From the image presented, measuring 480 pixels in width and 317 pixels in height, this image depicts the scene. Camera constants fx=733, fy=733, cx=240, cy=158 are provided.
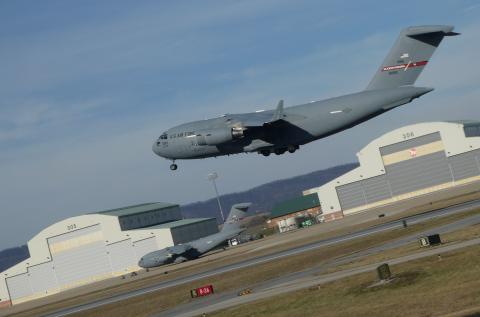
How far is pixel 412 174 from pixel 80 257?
207 ft

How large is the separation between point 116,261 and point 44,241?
657 inches

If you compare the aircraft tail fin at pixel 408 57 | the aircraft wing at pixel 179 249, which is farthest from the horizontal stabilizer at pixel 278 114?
the aircraft wing at pixel 179 249

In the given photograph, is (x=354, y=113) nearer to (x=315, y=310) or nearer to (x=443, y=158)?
(x=315, y=310)

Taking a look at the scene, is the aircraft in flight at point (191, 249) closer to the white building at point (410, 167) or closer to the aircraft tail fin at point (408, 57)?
the white building at point (410, 167)

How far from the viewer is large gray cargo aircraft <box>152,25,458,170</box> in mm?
56188

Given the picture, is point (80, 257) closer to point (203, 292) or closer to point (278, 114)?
point (203, 292)

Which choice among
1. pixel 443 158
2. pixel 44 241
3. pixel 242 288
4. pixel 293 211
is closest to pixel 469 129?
pixel 443 158

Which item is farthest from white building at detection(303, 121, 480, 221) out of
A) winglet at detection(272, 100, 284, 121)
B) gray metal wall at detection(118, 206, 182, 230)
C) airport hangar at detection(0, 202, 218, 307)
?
winglet at detection(272, 100, 284, 121)

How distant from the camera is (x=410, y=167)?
447ft

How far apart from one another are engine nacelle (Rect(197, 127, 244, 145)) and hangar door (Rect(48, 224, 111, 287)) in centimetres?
7566

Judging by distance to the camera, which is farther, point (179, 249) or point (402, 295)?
point (179, 249)

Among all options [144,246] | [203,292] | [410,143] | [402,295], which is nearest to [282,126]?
[203,292]

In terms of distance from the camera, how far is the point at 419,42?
57250 millimetres

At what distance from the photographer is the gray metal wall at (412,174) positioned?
5212 inches
